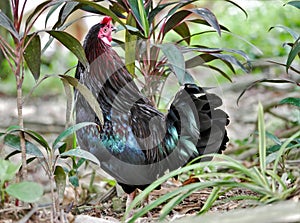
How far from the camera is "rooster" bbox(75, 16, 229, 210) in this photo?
2.04m

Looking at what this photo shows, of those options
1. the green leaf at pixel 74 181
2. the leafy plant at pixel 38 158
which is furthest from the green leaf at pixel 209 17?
the green leaf at pixel 74 181

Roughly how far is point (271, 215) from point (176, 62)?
2.54ft

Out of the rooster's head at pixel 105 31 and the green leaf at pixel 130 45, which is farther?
the rooster's head at pixel 105 31

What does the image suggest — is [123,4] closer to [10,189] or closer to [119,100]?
[119,100]

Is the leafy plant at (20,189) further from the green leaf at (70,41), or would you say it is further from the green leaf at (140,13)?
the green leaf at (140,13)

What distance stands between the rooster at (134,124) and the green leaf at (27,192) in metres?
0.79

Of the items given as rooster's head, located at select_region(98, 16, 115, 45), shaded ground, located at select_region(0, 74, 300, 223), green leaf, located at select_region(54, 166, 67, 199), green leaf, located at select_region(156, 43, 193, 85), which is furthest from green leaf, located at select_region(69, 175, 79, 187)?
green leaf, located at select_region(156, 43, 193, 85)

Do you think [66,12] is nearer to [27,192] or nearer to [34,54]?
[34,54]

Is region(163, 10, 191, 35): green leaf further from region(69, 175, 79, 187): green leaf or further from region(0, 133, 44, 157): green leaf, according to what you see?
region(0, 133, 44, 157): green leaf

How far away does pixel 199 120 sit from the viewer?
215 centimetres

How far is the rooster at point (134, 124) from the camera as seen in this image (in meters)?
2.04

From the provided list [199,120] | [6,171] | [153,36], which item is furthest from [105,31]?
[6,171]

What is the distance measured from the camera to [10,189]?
122cm

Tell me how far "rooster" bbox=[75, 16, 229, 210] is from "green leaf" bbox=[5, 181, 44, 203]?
79 centimetres
